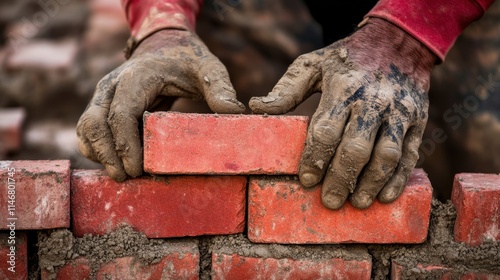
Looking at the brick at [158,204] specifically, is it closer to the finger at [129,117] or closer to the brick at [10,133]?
the finger at [129,117]

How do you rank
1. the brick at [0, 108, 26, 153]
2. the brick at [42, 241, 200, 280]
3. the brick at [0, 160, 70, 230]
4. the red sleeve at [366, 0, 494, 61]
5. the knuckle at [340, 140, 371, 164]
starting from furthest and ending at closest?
the brick at [0, 108, 26, 153] → the red sleeve at [366, 0, 494, 61] → the brick at [42, 241, 200, 280] → the brick at [0, 160, 70, 230] → the knuckle at [340, 140, 371, 164]

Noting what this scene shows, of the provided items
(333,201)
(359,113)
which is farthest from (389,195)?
(359,113)

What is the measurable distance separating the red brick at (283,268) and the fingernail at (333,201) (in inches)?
8.7

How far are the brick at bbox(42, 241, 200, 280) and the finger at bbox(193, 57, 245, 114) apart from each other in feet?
1.61

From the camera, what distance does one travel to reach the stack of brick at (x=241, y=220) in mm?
2078

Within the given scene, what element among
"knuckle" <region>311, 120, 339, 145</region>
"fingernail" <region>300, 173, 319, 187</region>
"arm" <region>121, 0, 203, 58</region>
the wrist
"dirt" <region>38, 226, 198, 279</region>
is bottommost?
"dirt" <region>38, 226, 198, 279</region>

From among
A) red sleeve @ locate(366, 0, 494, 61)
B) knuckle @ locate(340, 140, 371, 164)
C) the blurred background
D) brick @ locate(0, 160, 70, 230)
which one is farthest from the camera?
the blurred background

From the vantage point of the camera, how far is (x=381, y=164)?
6.45ft

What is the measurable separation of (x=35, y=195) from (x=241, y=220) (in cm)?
68

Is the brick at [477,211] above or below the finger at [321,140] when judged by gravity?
below

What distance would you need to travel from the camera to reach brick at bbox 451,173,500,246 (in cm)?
211

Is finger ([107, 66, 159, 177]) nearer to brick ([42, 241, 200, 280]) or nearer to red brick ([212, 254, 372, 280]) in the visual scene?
brick ([42, 241, 200, 280])

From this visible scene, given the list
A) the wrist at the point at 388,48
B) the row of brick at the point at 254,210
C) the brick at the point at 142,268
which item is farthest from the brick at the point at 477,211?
the brick at the point at 142,268

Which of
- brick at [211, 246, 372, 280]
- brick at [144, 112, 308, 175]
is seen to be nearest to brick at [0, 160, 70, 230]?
brick at [144, 112, 308, 175]
